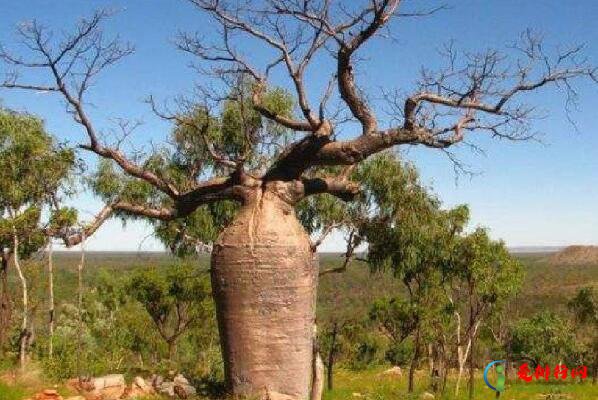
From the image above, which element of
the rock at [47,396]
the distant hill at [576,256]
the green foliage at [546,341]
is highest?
the distant hill at [576,256]

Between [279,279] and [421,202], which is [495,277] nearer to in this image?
[421,202]

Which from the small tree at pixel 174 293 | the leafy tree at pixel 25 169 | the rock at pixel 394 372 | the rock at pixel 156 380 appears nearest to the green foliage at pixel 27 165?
the leafy tree at pixel 25 169

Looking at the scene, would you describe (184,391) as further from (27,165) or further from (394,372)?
(394,372)

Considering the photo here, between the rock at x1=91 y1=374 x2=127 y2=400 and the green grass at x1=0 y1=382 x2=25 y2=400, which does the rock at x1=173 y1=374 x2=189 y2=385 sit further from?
the green grass at x1=0 y1=382 x2=25 y2=400

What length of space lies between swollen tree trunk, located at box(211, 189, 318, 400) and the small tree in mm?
9994

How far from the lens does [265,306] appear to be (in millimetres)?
6223

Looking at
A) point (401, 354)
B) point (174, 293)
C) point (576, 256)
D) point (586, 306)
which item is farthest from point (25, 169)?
point (576, 256)

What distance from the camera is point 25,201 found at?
35.2ft

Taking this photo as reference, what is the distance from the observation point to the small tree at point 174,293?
54.1 ft

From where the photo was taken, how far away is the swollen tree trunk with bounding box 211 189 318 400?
6.22m

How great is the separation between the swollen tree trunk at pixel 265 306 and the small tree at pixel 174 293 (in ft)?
32.8

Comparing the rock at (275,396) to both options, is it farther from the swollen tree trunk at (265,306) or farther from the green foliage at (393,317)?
A: the green foliage at (393,317)

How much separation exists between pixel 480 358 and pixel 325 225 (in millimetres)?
17389

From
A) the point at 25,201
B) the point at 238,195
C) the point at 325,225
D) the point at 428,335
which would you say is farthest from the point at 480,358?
the point at 238,195
